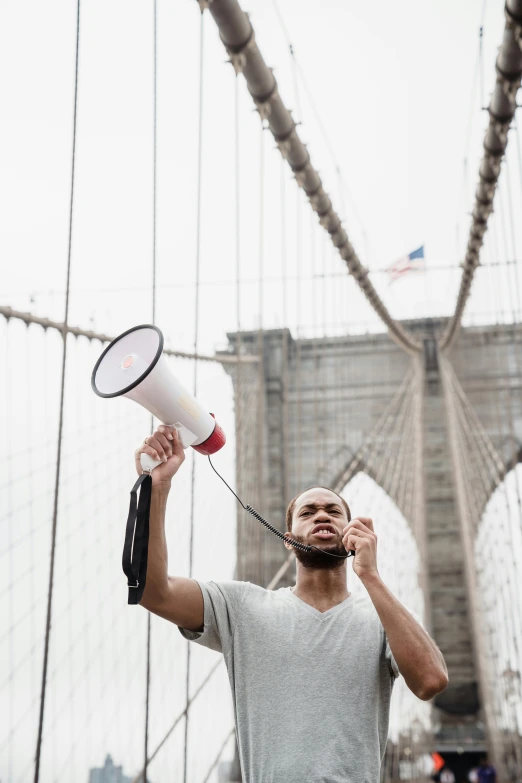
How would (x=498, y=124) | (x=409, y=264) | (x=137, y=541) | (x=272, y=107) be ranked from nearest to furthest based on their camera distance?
(x=137, y=541)
(x=272, y=107)
(x=498, y=124)
(x=409, y=264)

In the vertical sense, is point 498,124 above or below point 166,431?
above

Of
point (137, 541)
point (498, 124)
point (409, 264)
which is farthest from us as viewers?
point (409, 264)

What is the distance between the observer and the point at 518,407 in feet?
33.1

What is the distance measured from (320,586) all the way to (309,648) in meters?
0.10

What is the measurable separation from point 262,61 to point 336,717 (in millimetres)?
2190

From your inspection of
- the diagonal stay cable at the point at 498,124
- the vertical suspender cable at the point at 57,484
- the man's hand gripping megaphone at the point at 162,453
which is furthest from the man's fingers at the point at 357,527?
the diagonal stay cable at the point at 498,124

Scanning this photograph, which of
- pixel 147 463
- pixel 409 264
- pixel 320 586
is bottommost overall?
pixel 320 586

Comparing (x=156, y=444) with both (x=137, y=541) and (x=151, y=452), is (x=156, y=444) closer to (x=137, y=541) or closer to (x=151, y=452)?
(x=151, y=452)

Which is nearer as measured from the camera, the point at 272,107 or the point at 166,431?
the point at 166,431

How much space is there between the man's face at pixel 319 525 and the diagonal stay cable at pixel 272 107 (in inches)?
61.8

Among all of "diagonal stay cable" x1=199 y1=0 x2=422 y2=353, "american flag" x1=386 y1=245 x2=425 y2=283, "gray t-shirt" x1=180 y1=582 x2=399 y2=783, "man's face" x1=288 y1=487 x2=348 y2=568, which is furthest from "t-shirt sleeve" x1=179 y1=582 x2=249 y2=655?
"american flag" x1=386 y1=245 x2=425 y2=283

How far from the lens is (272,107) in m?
3.04

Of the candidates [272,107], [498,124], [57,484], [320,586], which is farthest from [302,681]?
[498,124]

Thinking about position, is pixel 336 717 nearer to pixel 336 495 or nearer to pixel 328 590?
Result: pixel 328 590
